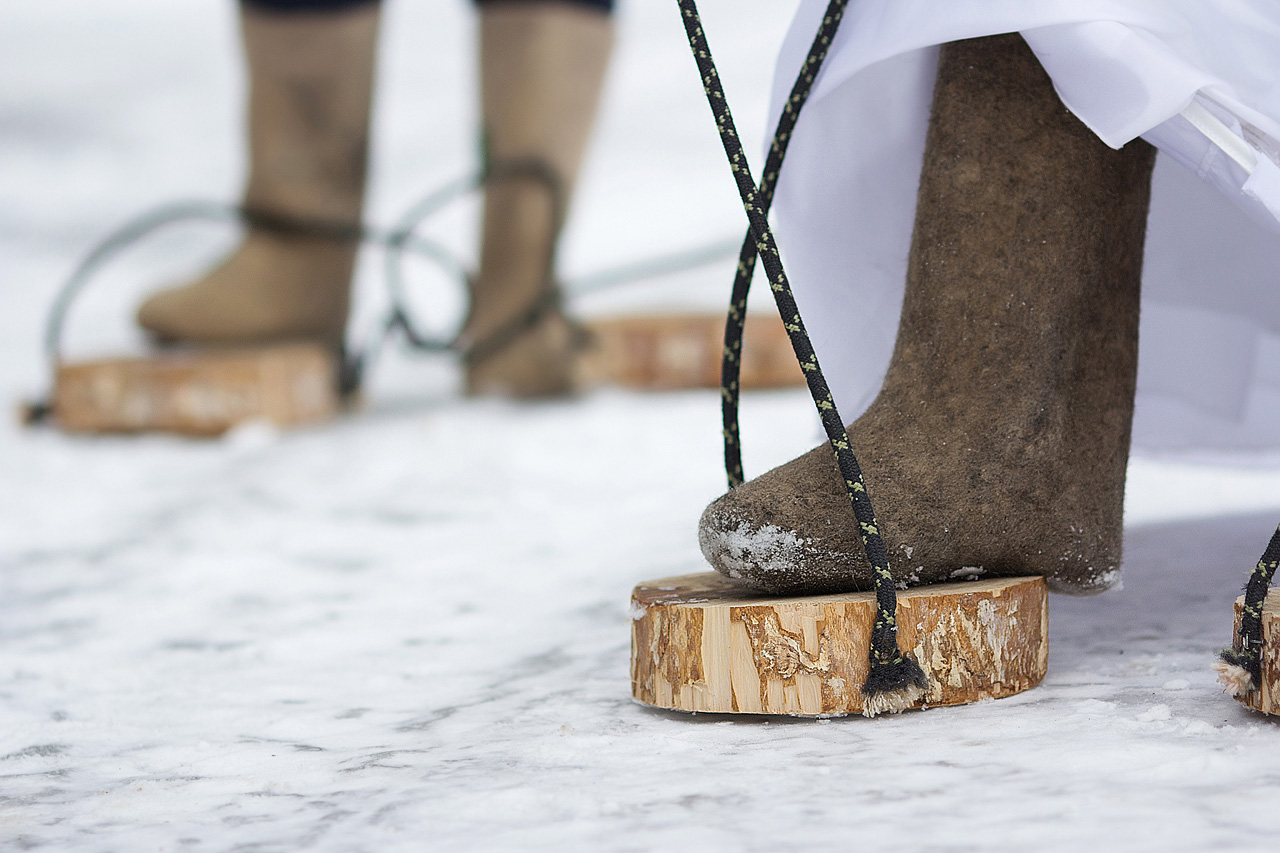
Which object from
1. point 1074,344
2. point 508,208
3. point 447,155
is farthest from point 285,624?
point 447,155

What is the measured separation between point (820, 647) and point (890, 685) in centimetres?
3

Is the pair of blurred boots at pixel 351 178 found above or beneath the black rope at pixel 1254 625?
above

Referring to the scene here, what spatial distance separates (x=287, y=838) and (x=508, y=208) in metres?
1.21

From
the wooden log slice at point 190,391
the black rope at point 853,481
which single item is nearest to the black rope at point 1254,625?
the black rope at point 853,481

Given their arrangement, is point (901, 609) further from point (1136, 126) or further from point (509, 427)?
point (509, 427)

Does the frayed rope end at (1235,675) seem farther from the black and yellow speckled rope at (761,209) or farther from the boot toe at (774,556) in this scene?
the black and yellow speckled rope at (761,209)

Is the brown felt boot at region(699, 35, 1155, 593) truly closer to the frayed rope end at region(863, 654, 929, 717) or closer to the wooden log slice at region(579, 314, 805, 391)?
the frayed rope end at region(863, 654, 929, 717)

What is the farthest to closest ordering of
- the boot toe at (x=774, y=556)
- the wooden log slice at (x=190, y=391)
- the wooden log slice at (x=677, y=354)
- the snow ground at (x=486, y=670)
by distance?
the wooden log slice at (x=677, y=354) < the wooden log slice at (x=190, y=391) < the boot toe at (x=774, y=556) < the snow ground at (x=486, y=670)

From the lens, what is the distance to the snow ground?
1.37 ft

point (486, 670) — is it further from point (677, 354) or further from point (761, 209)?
point (677, 354)

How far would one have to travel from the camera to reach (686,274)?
7.90ft

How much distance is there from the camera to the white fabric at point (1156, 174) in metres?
0.50

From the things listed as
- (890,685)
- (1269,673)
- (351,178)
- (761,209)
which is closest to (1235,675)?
(1269,673)

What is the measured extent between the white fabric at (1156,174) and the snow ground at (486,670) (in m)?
0.12
